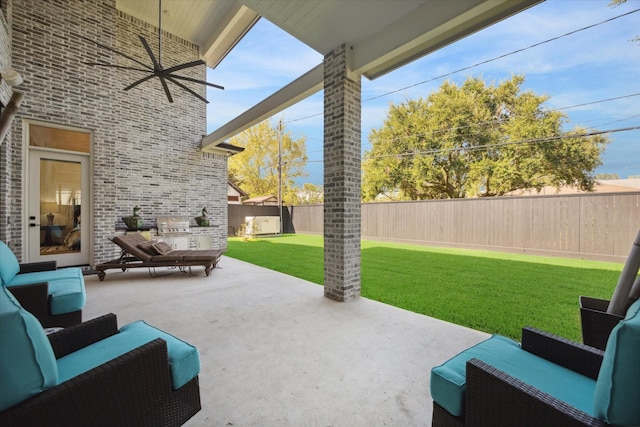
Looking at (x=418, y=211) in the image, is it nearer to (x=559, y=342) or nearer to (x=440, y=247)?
(x=440, y=247)

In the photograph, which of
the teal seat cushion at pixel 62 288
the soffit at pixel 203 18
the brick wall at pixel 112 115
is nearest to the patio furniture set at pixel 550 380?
the teal seat cushion at pixel 62 288

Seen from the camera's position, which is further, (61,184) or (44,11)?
(61,184)

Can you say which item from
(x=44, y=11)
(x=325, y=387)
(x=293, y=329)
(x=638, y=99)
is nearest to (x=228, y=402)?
(x=325, y=387)

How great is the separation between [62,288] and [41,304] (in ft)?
0.78

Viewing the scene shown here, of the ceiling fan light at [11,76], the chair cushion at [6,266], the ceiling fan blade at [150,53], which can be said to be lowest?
the chair cushion at [6,266]

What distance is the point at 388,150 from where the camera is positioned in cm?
1510

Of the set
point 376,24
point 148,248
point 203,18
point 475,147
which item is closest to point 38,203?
point 148,248

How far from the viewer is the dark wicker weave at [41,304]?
8.14 feet

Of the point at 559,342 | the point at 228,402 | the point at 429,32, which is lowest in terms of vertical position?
the point at 228,402

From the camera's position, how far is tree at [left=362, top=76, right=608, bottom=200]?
→ 432 inches

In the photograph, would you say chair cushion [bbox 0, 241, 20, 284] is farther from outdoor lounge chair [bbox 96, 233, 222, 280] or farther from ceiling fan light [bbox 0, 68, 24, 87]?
ceiling fan light [bbox 0, 68, 24, 87]

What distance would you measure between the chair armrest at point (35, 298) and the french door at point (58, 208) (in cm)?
402

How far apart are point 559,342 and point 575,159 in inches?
515

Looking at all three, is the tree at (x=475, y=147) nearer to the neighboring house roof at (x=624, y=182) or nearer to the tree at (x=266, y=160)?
the neighboring house roof at (x=624, y=182)
